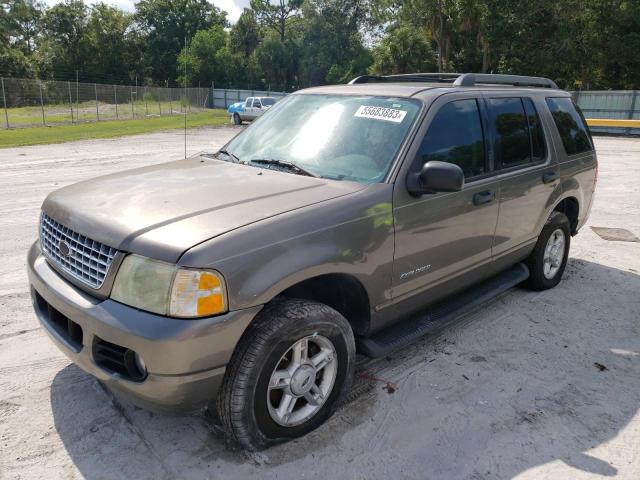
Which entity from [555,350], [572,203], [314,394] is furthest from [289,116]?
[572,203]

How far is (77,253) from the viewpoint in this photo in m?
2.86

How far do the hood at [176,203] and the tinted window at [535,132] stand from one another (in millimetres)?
A: 2235

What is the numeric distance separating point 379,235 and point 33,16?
3385 inches

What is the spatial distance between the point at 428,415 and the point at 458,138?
6.18 feet

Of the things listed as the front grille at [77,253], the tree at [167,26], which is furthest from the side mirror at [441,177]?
the tree at [167,26]

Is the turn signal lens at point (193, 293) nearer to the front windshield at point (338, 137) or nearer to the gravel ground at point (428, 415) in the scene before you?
the gravel ground at point (428, 415)

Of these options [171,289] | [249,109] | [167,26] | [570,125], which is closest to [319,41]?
[167,26]

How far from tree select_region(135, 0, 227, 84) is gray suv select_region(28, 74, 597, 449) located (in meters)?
69.0

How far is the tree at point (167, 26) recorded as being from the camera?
224ft

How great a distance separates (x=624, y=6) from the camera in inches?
1240

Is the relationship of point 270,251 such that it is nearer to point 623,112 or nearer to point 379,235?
point 379,235

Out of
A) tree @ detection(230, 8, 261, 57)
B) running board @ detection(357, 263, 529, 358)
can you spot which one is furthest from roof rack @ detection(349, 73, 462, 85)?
tree @ detection(230, 8, 261, 57)

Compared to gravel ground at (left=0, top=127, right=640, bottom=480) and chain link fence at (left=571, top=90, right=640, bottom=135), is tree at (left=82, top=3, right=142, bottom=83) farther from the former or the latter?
gravel ground at (left=0, top=127, right=640, bottom=480)

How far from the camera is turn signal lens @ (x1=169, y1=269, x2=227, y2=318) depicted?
2.44m
